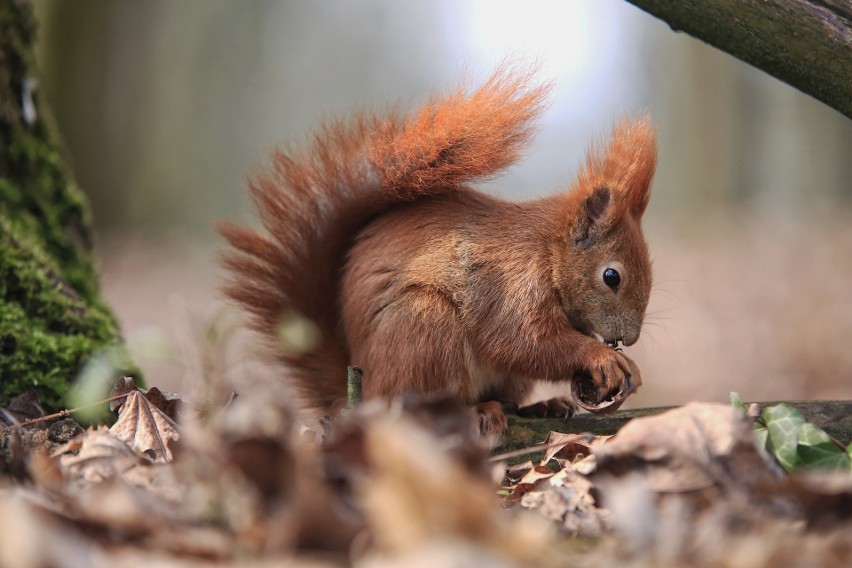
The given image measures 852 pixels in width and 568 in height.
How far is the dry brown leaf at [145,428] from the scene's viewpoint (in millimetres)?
1490

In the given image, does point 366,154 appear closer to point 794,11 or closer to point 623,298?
point 623,298

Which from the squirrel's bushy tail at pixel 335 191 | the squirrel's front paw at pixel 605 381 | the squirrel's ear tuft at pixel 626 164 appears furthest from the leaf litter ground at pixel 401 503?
the squirrel's ear tuft at pixel 626 164

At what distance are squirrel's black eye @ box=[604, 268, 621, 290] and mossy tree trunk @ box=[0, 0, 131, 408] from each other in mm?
1240

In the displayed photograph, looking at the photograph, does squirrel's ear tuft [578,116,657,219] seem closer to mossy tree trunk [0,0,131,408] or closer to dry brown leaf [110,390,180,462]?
dry brown leaf [110,390,180,462]

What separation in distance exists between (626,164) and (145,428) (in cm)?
127

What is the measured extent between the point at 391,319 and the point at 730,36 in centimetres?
94

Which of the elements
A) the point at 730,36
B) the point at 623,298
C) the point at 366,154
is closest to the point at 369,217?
the point at 366,154

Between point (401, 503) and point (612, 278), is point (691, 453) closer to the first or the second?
point (401, 503)

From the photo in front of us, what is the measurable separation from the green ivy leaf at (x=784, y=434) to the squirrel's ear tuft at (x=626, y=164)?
795mm

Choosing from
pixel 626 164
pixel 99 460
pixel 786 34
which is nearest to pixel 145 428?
pixel 99 460

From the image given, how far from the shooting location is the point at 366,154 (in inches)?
78.6

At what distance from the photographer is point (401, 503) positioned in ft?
2.44

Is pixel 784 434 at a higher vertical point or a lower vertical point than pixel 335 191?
lower

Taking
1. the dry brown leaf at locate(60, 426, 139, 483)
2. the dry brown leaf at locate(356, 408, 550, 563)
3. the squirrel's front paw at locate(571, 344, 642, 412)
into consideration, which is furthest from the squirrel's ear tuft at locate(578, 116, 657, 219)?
the dry brown leaf at locate(356, 408, 550, 563)
